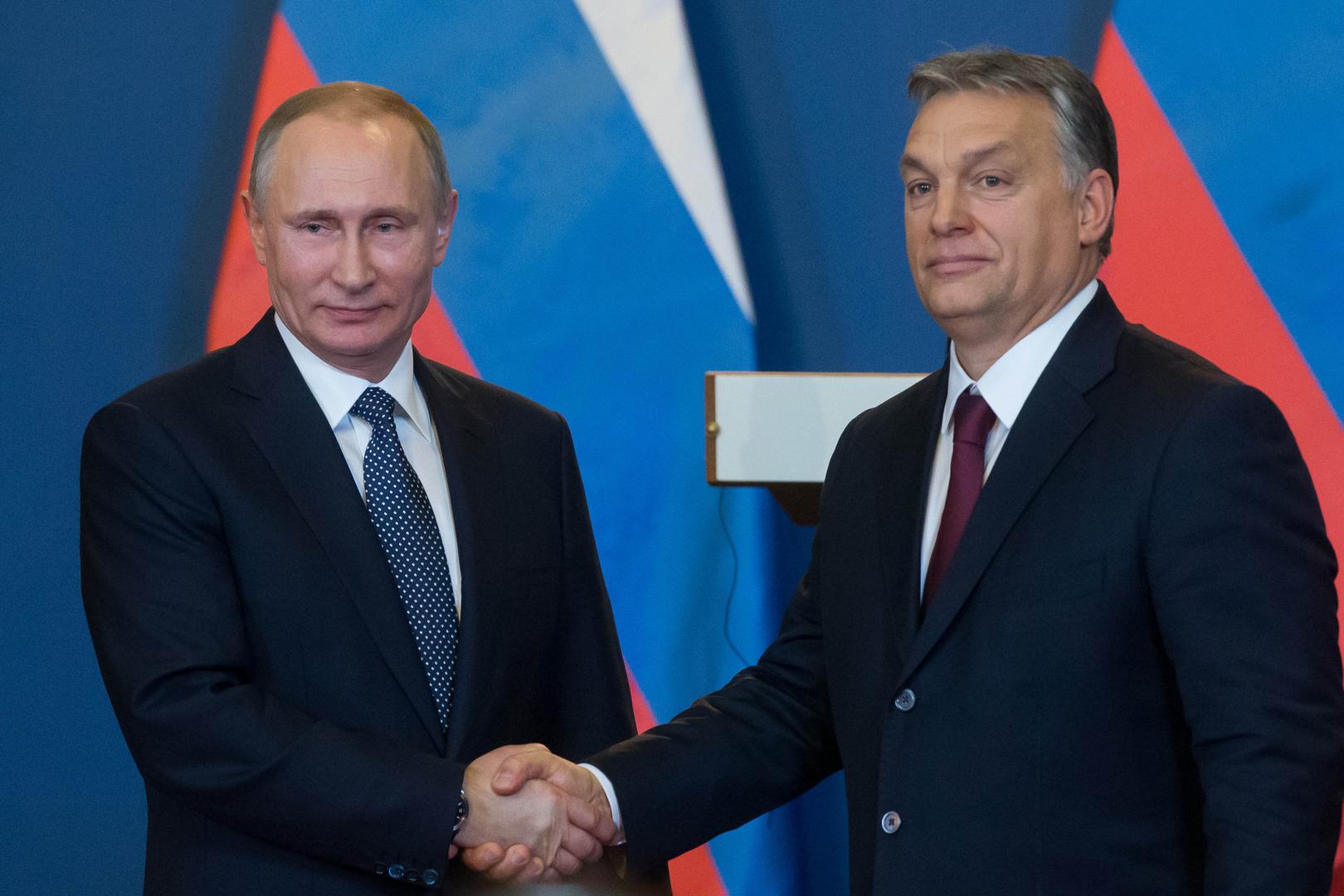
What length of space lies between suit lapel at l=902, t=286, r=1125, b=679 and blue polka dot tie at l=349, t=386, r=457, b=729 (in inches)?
22.9

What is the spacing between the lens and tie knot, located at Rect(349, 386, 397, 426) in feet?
6.37

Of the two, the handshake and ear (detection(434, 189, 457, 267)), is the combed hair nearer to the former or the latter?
ear (detection(434, 189, 457, 267))

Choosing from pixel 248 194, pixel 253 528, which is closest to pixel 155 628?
pixel 253 528

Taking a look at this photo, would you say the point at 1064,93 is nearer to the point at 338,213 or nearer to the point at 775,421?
the point at 338,213

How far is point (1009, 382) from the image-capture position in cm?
176

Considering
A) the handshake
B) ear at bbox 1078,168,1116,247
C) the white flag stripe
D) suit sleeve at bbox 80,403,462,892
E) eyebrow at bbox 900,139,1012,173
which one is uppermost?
the white flag stripe

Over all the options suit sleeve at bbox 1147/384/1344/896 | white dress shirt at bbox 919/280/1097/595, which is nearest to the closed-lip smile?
white dress shirt at bbox 919/280/1097/595

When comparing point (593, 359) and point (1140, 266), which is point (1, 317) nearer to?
point (593, 359)

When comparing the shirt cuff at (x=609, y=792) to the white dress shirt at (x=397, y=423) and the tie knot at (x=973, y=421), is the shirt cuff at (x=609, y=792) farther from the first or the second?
the tie knot at (x=973, y=421)

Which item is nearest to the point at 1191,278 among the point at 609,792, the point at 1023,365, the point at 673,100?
the point at 673,100

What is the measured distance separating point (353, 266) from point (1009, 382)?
834mm

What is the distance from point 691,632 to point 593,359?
2.14 feet

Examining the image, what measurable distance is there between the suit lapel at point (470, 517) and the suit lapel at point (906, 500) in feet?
1.66

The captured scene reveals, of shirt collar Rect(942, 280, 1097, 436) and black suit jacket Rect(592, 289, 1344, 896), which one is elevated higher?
shirt collar Rect(942, 280, 1097, 436)
